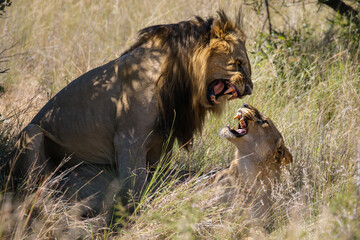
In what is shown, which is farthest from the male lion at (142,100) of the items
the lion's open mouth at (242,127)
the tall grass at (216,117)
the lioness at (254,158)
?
the tall grass at (216,117)

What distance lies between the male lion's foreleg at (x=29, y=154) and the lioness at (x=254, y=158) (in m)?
1.28

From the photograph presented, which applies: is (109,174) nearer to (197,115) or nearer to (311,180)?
(197,115)

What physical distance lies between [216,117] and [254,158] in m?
0.52

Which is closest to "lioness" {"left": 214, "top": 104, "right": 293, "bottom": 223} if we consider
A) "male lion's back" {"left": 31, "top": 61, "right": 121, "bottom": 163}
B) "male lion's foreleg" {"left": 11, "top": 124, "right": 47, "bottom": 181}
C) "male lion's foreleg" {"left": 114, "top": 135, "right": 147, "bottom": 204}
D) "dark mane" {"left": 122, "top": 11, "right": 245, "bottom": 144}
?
"dark mane" {"left": 122, "top": 11, "right": 245, "bottom": 144}

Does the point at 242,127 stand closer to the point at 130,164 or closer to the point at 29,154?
the point at 130,164

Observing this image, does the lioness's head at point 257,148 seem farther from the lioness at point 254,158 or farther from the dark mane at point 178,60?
the dark mane at point 178,60

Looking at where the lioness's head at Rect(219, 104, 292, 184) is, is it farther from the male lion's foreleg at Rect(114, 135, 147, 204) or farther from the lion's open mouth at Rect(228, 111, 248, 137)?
the male lion's foreleg at Rect(114, 135, 147, 204)

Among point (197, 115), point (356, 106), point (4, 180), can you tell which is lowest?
point (356, 106)

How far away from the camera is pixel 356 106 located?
5.46 metres

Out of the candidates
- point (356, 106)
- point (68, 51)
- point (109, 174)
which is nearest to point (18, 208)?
point (109, 174)

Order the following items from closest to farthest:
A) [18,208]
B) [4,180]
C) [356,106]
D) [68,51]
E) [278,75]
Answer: [18,208] < [4,180] < [356,106] < [278,75] < [68,51]

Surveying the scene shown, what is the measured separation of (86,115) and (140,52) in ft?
A: 2.01

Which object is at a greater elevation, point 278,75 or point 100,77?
point 100,77

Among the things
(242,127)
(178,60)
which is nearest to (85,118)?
(178,60)
